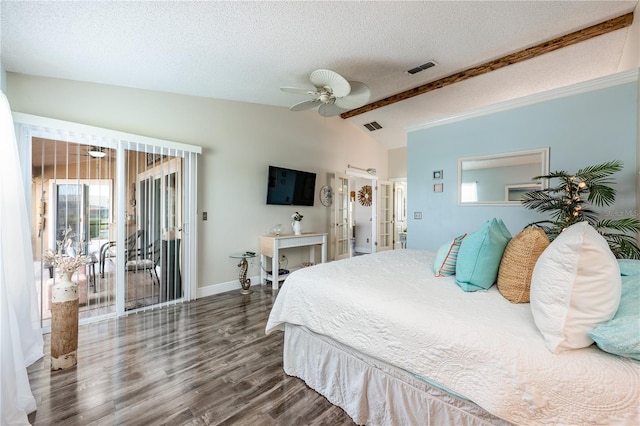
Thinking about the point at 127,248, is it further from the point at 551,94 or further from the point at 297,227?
the point at 551,94

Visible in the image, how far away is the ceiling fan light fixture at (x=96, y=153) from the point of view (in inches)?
108

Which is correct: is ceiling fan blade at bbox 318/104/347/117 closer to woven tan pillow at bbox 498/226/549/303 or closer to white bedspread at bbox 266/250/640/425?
white bedspread at bbox 266/250/640/425

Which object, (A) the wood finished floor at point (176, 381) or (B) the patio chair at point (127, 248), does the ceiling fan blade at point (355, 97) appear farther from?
(B) the patio chair at point (127, 248)

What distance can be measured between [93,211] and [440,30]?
3827mm

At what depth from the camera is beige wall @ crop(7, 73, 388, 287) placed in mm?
2662

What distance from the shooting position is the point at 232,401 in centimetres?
166

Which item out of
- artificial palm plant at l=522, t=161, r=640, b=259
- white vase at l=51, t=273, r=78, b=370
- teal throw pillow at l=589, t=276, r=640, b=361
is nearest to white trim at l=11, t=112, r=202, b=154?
white vase at l=51, t=273, r=78, b=370

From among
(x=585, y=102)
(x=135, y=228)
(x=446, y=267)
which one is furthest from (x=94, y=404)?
(x=585, y=102)

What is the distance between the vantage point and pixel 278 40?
7.80ft

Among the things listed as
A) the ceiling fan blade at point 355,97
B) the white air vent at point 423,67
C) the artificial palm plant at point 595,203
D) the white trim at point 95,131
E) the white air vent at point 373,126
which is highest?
the white air vent at point 373,126

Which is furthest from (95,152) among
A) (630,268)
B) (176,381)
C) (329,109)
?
(630,268)

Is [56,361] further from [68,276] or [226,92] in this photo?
[226,92]

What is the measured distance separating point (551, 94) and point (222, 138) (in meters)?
4.12

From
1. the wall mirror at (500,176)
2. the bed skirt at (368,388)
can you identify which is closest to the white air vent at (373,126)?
the wall mirror at (500,176)
